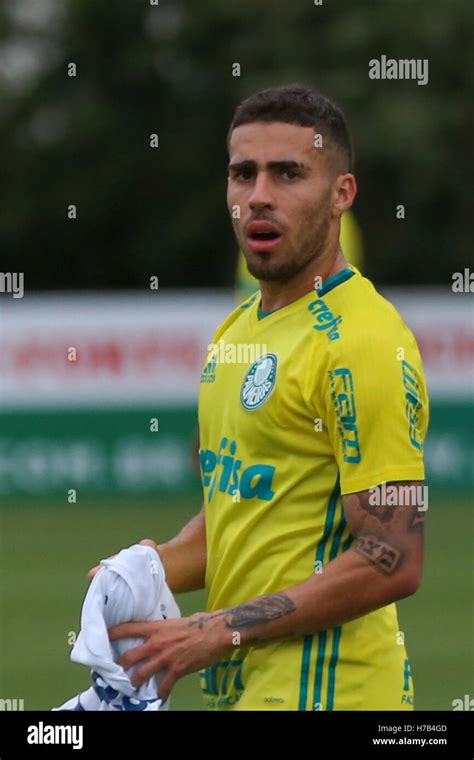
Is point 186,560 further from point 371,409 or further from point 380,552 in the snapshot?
point 371,409

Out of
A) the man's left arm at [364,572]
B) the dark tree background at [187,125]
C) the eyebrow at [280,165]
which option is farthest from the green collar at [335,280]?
the dark tree background at [187,125]

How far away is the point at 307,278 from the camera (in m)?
4.06

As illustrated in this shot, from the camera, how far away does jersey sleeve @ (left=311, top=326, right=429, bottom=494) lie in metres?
3.73

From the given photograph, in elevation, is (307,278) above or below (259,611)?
above

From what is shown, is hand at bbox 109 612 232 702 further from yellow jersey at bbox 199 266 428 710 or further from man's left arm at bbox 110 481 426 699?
yellow jersey at bbox 199 266 428 710

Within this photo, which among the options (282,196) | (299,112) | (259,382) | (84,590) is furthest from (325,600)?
(84,590)

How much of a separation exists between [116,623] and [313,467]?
1.85 ft

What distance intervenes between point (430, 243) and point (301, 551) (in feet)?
77.1

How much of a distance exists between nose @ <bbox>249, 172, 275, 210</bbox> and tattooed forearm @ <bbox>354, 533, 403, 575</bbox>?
31.0 inches

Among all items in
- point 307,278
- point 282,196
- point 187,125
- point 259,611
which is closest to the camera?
point 259,611
